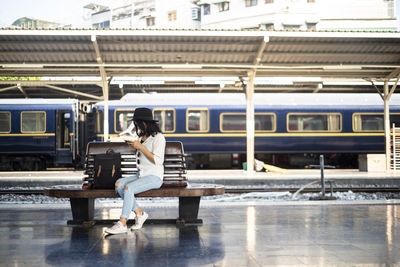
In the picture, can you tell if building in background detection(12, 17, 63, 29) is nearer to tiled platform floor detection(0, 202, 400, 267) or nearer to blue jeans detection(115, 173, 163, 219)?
tiled platform floor detection(0, 202, 400, 267)

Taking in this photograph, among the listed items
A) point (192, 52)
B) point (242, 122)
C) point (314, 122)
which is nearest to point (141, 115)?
point (192, 52)

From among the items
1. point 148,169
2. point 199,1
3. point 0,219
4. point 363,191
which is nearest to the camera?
point 148,169

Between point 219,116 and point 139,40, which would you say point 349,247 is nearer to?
point 139,40

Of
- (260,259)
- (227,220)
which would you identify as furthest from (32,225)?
(260,259)

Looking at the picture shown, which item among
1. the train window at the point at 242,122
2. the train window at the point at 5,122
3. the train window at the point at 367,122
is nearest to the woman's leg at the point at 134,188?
the train window at the point at 242,122

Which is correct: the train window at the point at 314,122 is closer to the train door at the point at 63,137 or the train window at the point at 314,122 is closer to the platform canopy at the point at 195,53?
the platform canopy at the point at 195,53

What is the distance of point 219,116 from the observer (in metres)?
20.2

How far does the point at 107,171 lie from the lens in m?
5.79

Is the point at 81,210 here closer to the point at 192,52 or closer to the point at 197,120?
the point at 192,52

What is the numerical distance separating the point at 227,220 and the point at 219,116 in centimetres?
1361

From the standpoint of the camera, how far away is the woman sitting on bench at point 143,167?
18.1 feet

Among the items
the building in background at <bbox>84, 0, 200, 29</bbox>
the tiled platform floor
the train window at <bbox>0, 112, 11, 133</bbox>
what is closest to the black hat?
the tiled platform floor

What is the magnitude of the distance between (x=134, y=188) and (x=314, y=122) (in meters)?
16.2

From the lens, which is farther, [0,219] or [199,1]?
[199,1]
